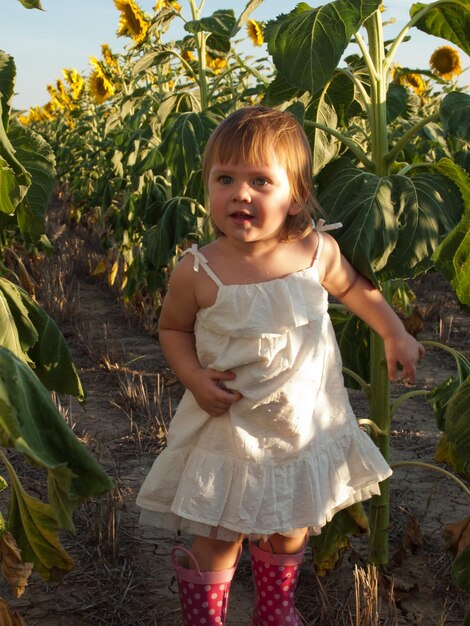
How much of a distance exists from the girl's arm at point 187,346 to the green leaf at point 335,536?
18.1 inches

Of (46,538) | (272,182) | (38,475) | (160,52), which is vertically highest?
(160,52)

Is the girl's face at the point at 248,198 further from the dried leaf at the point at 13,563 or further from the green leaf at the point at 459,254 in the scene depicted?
the dried leaf at the point at 13,563

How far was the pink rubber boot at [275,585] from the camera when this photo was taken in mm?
1721

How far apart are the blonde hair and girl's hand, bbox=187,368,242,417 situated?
300mm

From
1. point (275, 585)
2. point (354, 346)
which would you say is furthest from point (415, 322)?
point (275, 585)

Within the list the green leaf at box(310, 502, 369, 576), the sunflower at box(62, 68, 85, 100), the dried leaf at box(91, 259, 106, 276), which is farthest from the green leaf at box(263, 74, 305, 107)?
the sunflower at box(62, 68, 85, 100)

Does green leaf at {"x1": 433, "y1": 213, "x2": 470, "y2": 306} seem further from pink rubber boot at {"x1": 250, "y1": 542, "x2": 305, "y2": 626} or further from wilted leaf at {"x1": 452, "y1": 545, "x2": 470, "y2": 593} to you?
pink rubber boot at {"x1": 250, "y1": 542, "x2": 305, "y2": 626}

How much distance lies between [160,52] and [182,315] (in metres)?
2.15

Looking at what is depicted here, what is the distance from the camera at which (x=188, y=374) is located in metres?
1.67

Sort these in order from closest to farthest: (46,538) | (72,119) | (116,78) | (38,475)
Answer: (46,538) → (38,475) → (116,78) → (72,119)

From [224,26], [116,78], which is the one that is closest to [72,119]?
[116,78]

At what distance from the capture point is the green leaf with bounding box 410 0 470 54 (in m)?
1.77

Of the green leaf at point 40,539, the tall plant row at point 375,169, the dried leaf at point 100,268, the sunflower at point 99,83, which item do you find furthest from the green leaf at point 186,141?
the sunflower at point 99,83

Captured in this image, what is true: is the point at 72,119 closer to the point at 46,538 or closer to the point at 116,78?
the point at 116,78
